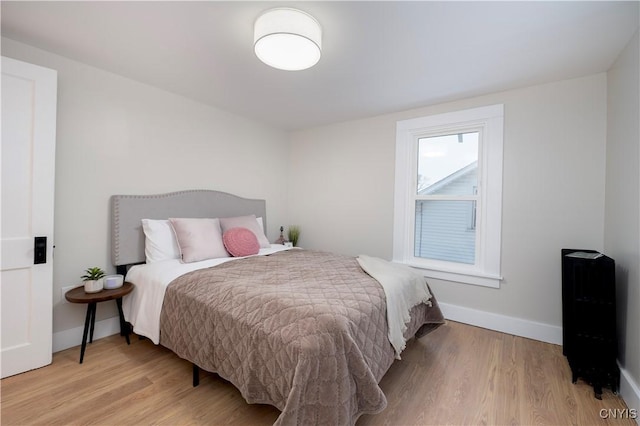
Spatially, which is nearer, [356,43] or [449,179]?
[356,43]

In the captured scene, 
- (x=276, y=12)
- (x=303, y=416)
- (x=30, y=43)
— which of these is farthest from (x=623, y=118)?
(x=30, y=43)

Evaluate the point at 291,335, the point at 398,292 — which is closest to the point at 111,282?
the point at 291,335

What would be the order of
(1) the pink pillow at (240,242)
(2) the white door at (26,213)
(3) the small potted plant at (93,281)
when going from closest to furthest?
(2) the white door at (26,213) < (3) the small potted plant at (93,281) < (1) the pink pillow at (240,242)

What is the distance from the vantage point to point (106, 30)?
1896 millimetres

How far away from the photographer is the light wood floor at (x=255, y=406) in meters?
1.58

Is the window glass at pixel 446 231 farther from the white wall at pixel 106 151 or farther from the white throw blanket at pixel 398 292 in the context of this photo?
the white wall at pixel 106 151

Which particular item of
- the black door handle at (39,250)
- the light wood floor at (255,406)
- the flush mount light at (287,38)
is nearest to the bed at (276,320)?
the light wood floor at (255,406)

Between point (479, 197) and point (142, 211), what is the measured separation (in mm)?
3373

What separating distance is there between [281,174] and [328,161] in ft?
2.64

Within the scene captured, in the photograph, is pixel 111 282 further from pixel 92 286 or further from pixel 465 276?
pixel 465 276

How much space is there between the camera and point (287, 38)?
5.68 feet

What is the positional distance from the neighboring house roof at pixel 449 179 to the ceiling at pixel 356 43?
0.74 m

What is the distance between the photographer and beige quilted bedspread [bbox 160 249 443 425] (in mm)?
1238

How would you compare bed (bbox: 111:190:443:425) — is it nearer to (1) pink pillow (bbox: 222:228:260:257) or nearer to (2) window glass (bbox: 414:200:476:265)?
(1) pink pillow (bbox: 222:228:260:257)
